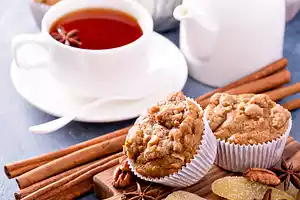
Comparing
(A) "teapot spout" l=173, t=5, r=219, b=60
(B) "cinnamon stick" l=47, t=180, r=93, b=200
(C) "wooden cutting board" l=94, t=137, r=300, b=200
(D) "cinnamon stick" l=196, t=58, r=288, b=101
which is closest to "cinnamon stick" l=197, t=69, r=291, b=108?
(D) "cinnamon stick" l=196, t=58, r=288, b=101

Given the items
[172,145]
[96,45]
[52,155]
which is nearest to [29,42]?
[96,45]

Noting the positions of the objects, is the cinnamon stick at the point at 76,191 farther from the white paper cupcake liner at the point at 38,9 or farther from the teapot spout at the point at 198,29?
the white paper cupcake liner at the point at 38,9

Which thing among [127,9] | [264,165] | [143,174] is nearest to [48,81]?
[127,9]

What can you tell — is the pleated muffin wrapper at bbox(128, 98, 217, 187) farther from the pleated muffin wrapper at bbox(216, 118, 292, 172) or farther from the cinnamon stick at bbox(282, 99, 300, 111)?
the cinnamon stick at bbox(282, 99, 300, 111)

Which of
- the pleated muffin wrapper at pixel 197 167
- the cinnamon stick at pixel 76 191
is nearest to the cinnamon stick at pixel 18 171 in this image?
the cinnamon stick at pixel 76 191

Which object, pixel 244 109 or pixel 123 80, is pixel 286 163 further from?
pixel 123 80
